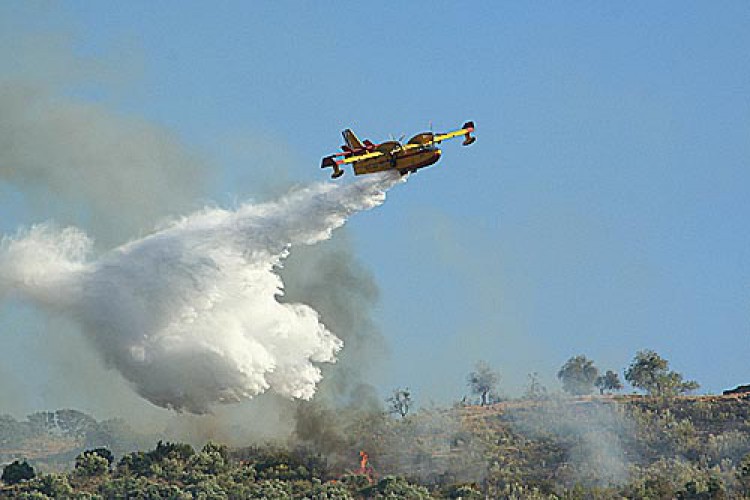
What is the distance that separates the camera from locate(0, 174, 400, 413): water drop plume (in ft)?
256

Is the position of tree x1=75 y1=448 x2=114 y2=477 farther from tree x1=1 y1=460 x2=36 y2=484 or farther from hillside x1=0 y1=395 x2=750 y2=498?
tree x1=1 y1=460 x2=36 y2=484

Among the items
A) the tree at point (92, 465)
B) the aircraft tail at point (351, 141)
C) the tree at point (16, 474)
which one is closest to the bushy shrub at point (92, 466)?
the tree at point (92, 465)

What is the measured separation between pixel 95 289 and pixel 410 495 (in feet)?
72.4

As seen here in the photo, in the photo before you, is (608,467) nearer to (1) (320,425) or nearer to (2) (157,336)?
(1) (320,425)

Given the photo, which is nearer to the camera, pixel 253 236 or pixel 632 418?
pixel 253 236

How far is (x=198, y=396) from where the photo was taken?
79.6 meters

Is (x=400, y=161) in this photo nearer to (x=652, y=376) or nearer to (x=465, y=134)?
(x=465, y=134)

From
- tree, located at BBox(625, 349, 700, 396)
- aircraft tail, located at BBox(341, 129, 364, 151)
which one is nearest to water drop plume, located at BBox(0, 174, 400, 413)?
aircraft tail, located at BBox(341, 129, 364, 151)

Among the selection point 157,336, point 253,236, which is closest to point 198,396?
point 157,336

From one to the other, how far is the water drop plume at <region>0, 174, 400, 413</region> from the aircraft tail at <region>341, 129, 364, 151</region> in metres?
2.37

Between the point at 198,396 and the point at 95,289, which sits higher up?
the point at 95,289

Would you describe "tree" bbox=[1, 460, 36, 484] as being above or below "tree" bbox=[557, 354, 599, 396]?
below

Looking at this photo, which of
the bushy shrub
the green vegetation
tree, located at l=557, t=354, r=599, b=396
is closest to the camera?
the green vegetation

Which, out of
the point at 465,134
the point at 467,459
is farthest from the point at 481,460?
the point at 465,134
